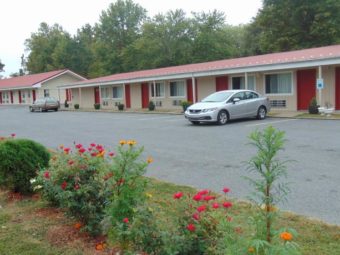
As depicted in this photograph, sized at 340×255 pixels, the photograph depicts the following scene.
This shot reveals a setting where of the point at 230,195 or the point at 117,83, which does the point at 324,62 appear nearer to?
the point at 230,195

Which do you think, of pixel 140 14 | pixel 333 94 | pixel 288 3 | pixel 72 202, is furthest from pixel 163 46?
pixel 72 202

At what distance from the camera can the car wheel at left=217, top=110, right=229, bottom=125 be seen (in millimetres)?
17281

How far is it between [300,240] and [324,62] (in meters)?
17.2

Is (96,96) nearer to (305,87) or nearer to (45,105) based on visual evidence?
(45,105)

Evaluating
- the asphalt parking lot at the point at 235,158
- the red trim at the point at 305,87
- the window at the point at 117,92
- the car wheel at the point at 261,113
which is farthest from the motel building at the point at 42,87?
the asphalt parking lot at the point at 235,158

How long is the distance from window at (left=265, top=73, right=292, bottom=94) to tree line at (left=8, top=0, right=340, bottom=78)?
1891cm

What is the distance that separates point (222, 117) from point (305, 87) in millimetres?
7412

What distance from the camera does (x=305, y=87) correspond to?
72.8 ft

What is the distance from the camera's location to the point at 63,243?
13.7 ft

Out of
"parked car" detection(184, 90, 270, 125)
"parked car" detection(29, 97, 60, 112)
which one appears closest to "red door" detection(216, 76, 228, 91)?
"parked car" detection(184, 90, 270, 125)

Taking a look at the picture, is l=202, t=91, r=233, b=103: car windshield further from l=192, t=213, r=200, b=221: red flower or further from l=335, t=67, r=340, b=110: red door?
l=192, t=213, r=200, b=221: red flower

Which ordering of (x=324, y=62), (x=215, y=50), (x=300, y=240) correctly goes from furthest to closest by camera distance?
(x=215, y=50) → (x=324, y=62) → (x=300, y=240)

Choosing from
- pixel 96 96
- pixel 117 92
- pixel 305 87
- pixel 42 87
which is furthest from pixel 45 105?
pixel 305 87

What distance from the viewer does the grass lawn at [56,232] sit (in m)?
3.94
